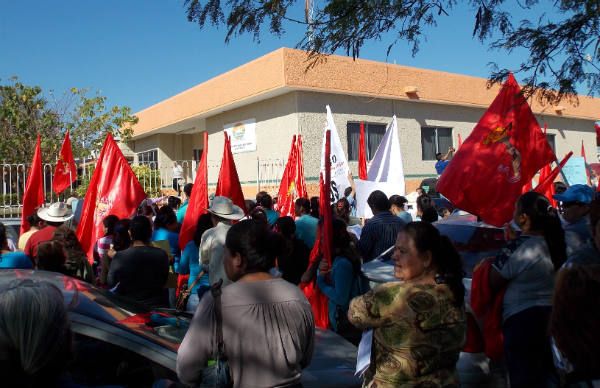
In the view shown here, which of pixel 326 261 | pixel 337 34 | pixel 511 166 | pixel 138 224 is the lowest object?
pixel 326 261

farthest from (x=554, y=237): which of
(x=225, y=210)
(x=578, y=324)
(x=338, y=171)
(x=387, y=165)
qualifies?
(x=387, y=165)

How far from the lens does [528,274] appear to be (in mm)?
3326

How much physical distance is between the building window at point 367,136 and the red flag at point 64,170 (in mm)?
9549

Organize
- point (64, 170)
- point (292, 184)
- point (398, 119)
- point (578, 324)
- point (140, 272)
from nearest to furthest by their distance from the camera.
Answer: point (578, 324) < point (140, 272) < point (292, 184) < point (64, 170) < point (398, 119)

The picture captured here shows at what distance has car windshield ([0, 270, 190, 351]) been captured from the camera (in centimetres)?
314

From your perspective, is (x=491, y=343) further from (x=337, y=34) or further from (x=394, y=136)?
(x=394, y=136)

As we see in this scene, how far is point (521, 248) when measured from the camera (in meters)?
3.36

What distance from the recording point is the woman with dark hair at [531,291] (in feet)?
10.9

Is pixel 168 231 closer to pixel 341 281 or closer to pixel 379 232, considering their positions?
pixel 379 232

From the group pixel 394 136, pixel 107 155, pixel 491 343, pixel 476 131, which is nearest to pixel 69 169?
pixel 107 155

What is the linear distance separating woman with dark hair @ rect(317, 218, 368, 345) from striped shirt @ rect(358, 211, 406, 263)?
572 millimetres

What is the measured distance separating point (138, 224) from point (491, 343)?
9.93 feet

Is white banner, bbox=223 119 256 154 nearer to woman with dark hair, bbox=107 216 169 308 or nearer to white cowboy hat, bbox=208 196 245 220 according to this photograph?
white cowboy hat, bbox=208 196 245 220

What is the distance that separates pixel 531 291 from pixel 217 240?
2.74 meters
